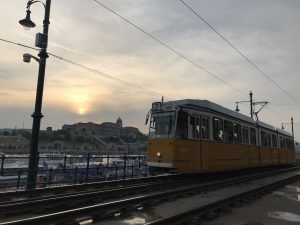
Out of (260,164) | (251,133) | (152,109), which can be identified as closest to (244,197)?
(152,109)

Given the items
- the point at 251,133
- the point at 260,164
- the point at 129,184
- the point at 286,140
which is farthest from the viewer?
the point at 286,140

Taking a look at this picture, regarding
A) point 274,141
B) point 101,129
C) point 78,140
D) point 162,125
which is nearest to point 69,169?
point 162,125

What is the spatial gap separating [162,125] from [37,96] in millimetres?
5575

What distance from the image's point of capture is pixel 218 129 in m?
17.4

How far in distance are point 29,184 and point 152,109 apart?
664 cm

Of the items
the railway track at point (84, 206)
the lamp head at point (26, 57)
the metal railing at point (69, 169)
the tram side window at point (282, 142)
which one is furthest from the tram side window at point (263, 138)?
the lamp head at point (26, 57)

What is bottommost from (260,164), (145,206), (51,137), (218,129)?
(145,206)

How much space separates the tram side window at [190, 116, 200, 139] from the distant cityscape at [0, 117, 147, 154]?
177ft

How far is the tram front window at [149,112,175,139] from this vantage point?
15.8m

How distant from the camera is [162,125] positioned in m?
16.1

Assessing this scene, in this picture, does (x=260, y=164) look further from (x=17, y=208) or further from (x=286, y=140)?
(x=17, y=208)

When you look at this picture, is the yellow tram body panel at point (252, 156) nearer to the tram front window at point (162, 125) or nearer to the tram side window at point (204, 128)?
the tram side window at point (204, 128)

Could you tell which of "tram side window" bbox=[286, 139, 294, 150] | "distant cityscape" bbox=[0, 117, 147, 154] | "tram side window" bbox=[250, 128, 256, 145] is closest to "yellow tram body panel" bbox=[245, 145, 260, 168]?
"tram side window" bbox=[250, 128, 256, 145]

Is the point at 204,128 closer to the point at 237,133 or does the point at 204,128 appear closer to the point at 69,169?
the point at 237,133
